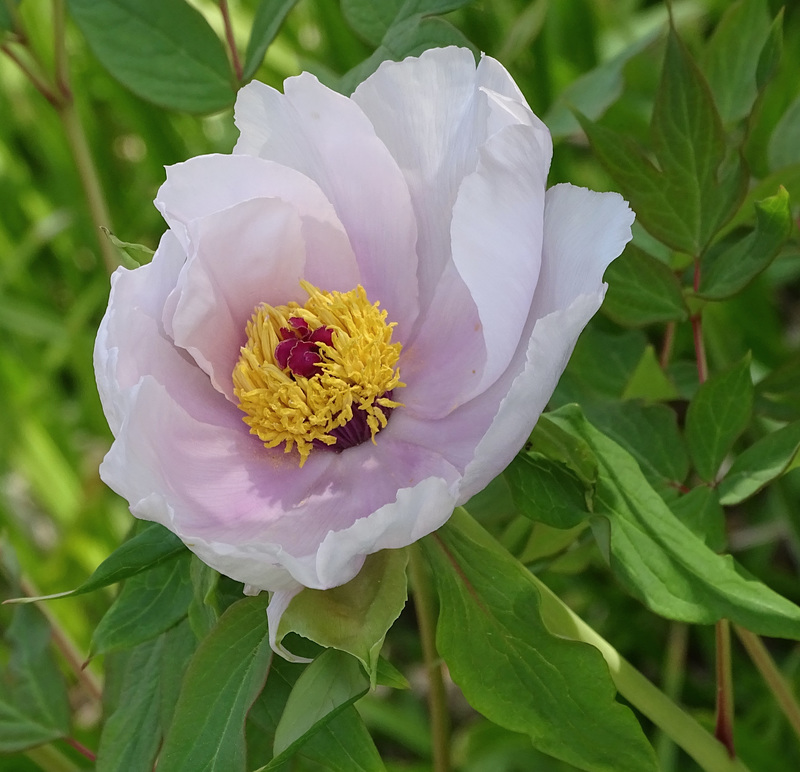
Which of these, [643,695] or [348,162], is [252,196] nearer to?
[348,162]

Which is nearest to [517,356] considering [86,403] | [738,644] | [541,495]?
[541,495]

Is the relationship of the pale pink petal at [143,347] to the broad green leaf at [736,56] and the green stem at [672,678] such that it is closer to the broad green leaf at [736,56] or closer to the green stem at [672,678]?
the broad green leaf at [736,56]

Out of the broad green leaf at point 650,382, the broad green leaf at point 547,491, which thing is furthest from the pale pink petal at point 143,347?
the broad green leaf at point 650,382

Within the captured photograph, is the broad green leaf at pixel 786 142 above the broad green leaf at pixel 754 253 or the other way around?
the other way around

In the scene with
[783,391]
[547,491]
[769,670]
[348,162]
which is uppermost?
[348,162]

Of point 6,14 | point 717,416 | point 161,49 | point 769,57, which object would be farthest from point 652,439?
point 6,14
